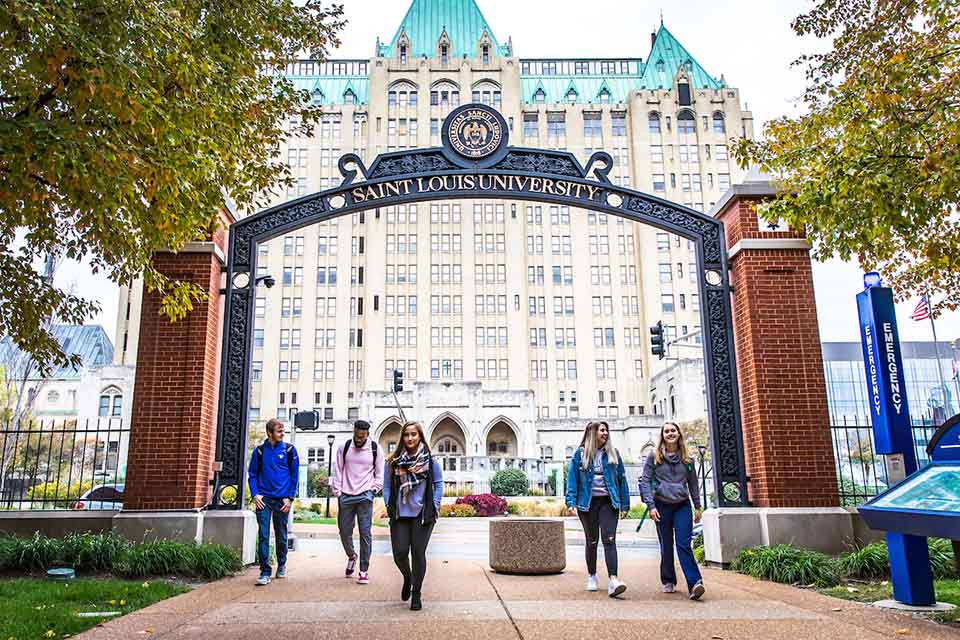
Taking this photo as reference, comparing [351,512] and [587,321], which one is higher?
[587,321]

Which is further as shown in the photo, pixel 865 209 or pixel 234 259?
pixel 234 259

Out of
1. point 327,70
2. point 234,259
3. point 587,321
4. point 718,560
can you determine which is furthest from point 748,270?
point 327,70

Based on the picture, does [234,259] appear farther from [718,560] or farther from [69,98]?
[718,560]

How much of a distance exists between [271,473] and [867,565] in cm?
695

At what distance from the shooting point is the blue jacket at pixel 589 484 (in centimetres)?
808

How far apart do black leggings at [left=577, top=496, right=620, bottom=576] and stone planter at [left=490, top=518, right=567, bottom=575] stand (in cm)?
179

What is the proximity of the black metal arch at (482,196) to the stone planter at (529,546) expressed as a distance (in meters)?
2.36

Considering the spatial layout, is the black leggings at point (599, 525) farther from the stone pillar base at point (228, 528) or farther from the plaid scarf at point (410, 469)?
the stone pillar base at point (228, 528)

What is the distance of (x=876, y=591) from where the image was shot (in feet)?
26.6

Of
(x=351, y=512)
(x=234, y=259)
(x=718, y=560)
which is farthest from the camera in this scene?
(x=234, y=259)

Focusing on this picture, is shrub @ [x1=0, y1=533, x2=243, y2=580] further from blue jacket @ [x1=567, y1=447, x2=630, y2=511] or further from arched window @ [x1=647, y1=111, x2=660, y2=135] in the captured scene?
A: arched window @ [x1=647, y1=111, x2=660, y2=135]

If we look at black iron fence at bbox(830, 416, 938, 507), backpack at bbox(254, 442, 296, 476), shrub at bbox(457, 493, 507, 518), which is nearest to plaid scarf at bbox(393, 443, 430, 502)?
backpack at bbox(254, 442, 296, 476)

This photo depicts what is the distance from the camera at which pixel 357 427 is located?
863 cm

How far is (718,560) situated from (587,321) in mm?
59861
